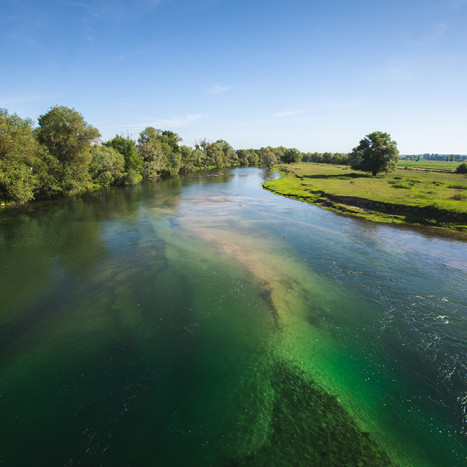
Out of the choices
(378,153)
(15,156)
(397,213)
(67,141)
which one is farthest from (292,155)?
(15,156)

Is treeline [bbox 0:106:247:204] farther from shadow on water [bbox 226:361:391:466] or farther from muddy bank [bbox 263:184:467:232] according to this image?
muddy bank [bbox 263:184:467:232]

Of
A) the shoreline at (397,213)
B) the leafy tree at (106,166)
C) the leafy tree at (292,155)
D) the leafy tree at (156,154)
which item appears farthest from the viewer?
the leafy tree at (292,155)

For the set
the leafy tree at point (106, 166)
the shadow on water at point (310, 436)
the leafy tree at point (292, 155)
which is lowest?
the shadow on water at point (310, 436)

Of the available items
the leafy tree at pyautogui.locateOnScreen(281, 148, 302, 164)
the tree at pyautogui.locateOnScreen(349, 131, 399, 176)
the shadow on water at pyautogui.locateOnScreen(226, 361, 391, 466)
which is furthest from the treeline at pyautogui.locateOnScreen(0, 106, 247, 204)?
the leafy tree at pyautogui.locateOnScreen(281, 148, 302, 164)

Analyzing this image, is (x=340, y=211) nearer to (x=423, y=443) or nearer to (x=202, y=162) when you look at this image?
(x=423, y=443)

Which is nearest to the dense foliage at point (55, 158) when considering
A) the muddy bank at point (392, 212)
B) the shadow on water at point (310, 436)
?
the muddy bank at point (392, 212)

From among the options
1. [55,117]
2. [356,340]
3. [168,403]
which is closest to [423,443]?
[356,340]

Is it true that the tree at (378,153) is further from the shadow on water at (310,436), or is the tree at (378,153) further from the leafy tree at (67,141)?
the shadow on water at (310,436)
